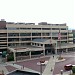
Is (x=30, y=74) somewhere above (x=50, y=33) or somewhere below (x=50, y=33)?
below

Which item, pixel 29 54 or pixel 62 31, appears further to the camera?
pixel 62 31

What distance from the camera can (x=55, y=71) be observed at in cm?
4634

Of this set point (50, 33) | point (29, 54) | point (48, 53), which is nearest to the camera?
point (29, 54)

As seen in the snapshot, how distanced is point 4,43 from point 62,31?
27511 millimetres

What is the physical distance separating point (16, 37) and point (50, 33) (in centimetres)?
1582

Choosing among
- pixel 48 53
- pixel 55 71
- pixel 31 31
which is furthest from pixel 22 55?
pixel 55 71

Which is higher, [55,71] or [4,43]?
[4,43]

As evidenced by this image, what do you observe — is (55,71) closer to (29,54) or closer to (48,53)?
(29,54)

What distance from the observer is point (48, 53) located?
79.2m

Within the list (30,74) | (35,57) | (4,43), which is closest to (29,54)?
(35,57)

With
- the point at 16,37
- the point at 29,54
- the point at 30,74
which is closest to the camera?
the point at 30,74

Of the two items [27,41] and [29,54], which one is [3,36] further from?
[29,54]

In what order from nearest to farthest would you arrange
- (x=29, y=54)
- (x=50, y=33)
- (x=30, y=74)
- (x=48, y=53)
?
(x=30, y=74), (x=29, y=54), (x=48, y=53), (x=50, y=33)

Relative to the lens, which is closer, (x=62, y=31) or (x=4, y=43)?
(x=4, y=43)
